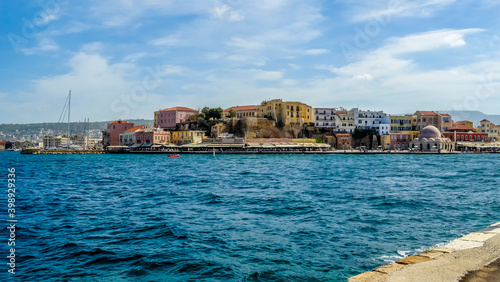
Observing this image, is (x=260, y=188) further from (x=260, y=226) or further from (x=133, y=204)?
(x=260, y=226)

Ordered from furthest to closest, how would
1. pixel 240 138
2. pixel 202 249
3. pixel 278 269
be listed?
pixel 240 138 → pixel 202 249 → pixel 278 269

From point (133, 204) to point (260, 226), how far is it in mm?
7180

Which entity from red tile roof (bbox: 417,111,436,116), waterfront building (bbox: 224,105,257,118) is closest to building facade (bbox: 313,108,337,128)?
waterfront building (bbox: 224,105,257,118)

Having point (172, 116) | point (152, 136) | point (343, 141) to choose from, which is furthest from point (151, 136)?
point (343, 141)

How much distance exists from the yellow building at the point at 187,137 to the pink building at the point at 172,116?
26.6 ft

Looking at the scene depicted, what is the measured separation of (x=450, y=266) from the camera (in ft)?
23.9

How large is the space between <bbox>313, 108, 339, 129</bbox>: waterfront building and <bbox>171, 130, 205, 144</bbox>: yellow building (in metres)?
26.4

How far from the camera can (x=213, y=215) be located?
15.6 m

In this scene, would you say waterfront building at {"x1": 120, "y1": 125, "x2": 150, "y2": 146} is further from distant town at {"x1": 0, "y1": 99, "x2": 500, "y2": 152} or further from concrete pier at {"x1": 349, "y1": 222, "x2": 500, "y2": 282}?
concrete pier at {"x1": 349, "y1": 222, "x2": 500, "y2": 282}

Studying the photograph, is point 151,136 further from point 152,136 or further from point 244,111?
point 244,111

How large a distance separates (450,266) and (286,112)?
278ft

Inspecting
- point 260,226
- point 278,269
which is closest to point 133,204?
point 260,226

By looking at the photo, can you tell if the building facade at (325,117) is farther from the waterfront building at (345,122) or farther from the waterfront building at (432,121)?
the waterfront building at (432,121)

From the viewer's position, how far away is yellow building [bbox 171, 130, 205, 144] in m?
89.1
